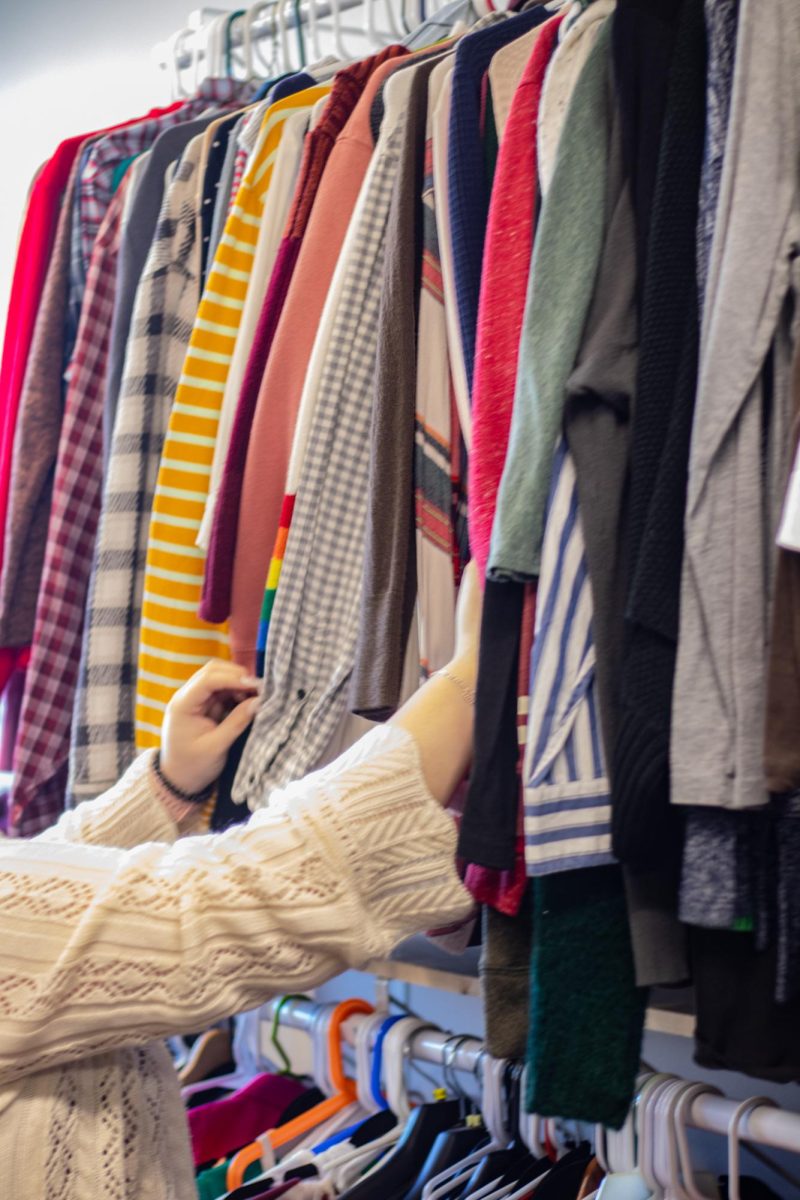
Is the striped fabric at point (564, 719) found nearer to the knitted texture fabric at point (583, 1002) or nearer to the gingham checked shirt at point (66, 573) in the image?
the knitted texture fabric at point (583, 1002)

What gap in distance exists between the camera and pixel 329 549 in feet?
3.96

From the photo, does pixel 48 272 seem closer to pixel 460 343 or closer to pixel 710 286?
pixel 460 343

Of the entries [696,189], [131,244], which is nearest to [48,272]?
[131,244]

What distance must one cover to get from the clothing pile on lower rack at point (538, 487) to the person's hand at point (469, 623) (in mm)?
18

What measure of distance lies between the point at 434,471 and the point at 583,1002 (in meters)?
0.48

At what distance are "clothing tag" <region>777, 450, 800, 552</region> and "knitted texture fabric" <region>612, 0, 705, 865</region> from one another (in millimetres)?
111

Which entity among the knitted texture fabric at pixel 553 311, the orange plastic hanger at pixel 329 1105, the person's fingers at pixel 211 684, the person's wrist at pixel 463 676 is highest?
the knitted texture fabric at pixel 553 311

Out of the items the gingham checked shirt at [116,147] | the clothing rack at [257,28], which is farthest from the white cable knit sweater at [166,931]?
the clothing rack at [257,28]

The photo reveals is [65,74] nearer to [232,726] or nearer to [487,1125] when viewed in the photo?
[232,726]

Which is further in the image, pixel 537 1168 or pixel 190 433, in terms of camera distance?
pixel 190 433

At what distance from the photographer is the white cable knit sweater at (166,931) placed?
72 cm

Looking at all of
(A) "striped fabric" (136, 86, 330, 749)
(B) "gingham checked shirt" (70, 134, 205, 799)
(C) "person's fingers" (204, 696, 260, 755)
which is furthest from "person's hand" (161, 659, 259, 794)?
(B) "gingham checked shirt" (70, 134, 205, 799)

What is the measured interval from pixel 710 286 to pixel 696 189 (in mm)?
89

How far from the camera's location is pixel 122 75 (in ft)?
8.11
